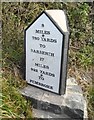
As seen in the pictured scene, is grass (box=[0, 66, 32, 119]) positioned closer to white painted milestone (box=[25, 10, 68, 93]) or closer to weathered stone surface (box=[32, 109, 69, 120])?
weathered stone surface (box=[32, 109, 69, 120])

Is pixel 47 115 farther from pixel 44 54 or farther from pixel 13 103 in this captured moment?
pixel 44 54

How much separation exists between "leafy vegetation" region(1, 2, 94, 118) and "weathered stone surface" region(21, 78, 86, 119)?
4.7 inches

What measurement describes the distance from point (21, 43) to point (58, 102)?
1111 mm

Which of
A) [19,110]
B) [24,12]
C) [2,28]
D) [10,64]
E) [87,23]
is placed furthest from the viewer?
[87,23]

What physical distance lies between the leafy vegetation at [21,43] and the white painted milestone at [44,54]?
227mm

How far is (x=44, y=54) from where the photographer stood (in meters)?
3.21

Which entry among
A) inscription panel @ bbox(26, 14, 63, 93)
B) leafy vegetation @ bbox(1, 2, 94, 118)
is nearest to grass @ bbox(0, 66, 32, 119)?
leafy vegetation @ bbox(1, 2, 94, 118)

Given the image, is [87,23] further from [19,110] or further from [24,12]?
[19,110]

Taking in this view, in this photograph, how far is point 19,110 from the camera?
3072mm

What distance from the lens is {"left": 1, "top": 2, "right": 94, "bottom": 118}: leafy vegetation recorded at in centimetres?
313

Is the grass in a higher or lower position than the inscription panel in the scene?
lower

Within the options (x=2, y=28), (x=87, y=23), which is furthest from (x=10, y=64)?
(x=87, y=23)

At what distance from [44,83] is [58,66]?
288mm

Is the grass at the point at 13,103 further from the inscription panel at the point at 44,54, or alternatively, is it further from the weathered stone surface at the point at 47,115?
the inscription panel at the point at 44,54
